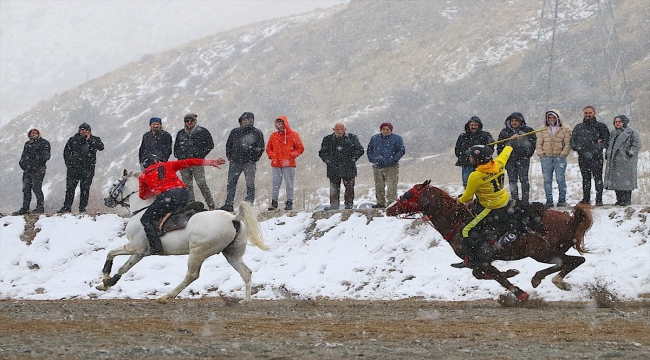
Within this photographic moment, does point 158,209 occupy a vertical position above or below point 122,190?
below

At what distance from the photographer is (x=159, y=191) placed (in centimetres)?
1247

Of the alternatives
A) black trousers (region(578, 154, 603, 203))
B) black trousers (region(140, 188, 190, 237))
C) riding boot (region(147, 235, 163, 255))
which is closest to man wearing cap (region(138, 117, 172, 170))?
black trousers (region(140, 188, 190, 237))

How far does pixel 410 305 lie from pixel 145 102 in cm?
8819

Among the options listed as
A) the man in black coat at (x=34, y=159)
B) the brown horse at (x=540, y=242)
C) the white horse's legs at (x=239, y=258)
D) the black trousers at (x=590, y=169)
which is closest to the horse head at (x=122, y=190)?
the white horse's legs at (x=239, y=258)

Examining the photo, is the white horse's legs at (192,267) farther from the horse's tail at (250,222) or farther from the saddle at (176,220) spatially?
the horse's tail at (250,222)

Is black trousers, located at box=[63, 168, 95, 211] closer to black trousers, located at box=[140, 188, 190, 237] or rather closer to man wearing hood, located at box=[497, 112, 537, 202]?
black trousers, located at box=[140, 188, 190, 237]

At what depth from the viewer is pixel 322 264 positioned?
51.0 ft

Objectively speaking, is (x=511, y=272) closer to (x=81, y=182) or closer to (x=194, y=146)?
(x=194, y=146)

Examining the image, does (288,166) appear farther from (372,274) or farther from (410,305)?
(410,305)

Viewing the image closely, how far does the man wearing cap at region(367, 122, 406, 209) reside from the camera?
55.3 feet

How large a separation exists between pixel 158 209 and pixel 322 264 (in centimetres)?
431

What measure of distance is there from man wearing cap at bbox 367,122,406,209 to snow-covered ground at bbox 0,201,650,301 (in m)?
0.89

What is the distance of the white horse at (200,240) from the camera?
1204 centimetres

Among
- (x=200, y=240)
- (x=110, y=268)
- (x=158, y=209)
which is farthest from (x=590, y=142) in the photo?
(x=110, y=268)
